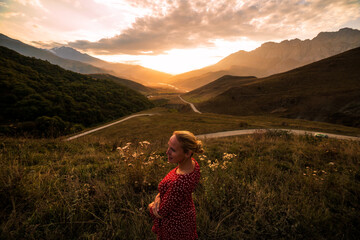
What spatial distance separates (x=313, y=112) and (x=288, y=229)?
6950cm

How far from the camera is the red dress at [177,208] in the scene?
2.17 metres

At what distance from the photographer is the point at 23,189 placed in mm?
3158

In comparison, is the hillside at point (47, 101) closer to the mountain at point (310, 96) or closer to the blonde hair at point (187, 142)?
the blonde hair at point (187, 142)

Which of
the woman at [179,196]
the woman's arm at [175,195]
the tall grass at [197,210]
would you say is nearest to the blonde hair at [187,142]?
the woman at [179,196]

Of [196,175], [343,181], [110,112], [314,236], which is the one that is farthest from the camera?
[110,112]

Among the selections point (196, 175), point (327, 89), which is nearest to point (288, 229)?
point (196, 175)

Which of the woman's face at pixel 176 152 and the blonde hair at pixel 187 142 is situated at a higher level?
the blonde hair at pixel 187 142

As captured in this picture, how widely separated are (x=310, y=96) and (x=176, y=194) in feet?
264

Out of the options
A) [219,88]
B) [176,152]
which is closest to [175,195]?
[176,152]

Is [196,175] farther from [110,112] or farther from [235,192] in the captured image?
[110,112]

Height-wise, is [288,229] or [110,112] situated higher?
[288,229]

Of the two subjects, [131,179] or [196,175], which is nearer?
[196,175]

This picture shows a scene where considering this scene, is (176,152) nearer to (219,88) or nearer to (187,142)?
(187,142)

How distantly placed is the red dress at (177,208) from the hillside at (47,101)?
38.2 metres
